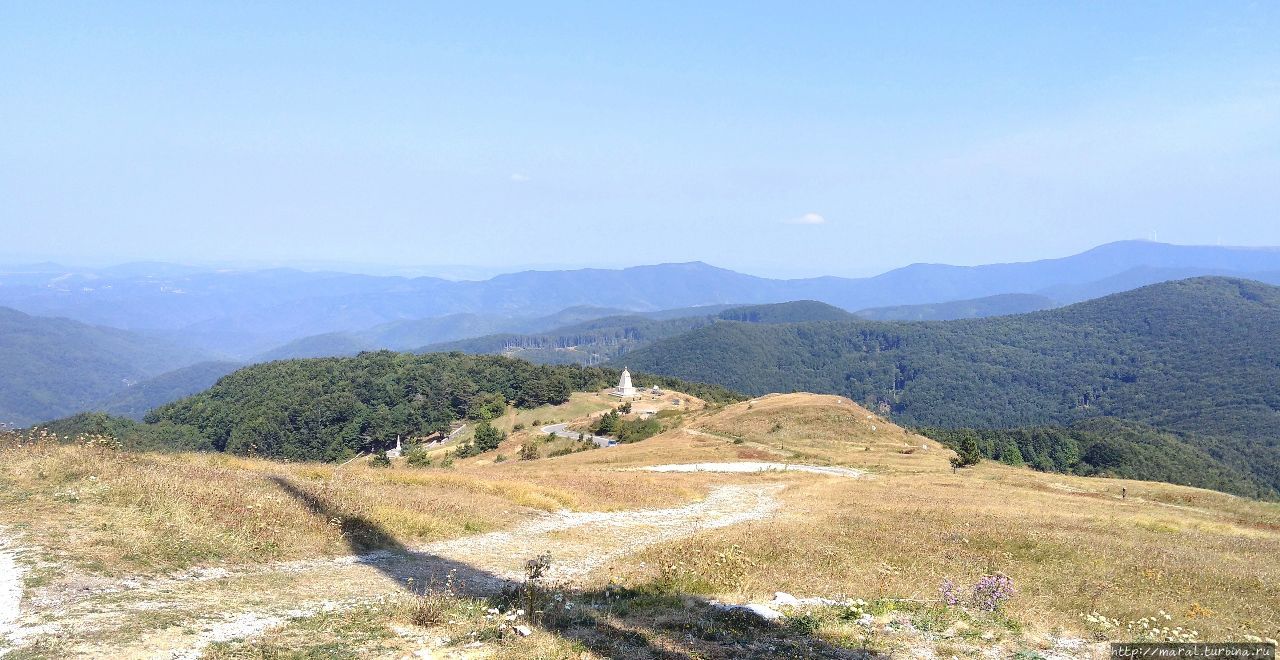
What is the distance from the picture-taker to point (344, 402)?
112m

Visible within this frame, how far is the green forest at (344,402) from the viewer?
103m

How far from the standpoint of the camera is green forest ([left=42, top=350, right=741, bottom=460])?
102812 mm

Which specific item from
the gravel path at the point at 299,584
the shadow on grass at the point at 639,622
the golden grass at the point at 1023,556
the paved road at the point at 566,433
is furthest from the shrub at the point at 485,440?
the shadow on grass at the point at 639,622

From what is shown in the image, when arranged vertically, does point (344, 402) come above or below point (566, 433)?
below

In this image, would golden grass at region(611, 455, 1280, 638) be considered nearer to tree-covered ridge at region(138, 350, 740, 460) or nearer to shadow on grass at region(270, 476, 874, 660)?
shadow on grass at region(270, 476, 874, 660)

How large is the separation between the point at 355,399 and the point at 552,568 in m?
114

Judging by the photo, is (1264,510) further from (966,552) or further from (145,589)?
(145,589)

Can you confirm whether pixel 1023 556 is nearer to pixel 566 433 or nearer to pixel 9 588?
pixel 9 588

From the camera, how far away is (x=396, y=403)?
388ft

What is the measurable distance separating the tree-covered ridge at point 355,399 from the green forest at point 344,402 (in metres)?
0.18

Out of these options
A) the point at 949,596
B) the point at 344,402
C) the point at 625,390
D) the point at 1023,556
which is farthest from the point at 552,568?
the point at 344,402

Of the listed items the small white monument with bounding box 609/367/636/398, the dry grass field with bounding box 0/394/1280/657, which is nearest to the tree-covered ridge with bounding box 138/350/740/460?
the small white monument with bounding box 609/367/636/398

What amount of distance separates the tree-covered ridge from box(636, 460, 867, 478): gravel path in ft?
231

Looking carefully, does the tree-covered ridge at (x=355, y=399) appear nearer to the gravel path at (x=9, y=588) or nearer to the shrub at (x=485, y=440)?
the shrub at (x=485, y=440)
